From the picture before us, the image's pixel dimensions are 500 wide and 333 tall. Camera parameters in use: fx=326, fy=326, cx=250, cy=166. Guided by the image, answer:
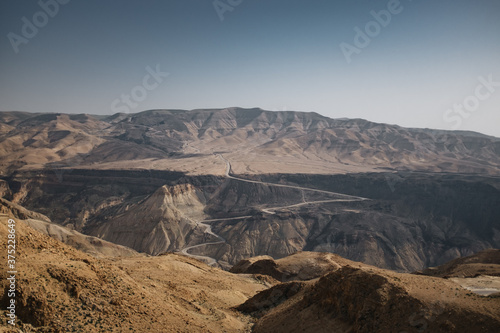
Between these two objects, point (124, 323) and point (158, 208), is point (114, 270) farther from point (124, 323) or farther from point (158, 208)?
point (158, 208)

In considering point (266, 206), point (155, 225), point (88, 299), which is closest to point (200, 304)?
point (88, 299)

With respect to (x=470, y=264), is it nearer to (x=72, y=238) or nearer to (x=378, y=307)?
(x=378, y=307)

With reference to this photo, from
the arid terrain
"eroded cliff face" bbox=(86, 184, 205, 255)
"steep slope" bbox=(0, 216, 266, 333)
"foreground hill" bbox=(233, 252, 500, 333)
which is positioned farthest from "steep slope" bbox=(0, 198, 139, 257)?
"foreground hill" bbox=(233, 252, 500, 333)

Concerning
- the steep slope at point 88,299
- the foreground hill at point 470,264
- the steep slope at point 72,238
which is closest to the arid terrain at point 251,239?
the steep slope at point 88,299

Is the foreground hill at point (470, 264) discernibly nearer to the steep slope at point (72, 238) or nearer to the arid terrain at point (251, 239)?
the arid terrain at point (251, 239)

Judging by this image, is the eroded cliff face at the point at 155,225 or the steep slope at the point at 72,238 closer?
the steep slope at the point at 72,238

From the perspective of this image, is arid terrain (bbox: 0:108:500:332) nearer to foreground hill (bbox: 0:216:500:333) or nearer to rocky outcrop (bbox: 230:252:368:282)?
foreground hill (bbox: 0:216:500:333)
